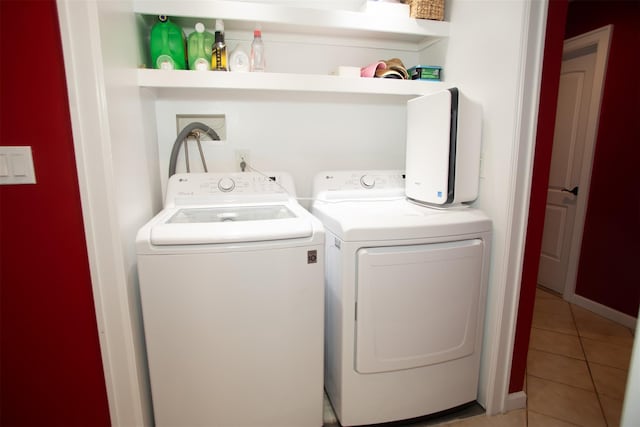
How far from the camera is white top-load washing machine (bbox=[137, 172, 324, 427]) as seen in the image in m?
1.15

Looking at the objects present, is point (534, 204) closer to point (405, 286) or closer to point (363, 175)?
point (405, 286)

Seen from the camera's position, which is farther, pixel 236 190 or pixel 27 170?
pixel 236 190

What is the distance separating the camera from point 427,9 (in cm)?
168

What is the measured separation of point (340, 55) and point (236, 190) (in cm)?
101

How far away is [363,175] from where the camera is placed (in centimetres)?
183

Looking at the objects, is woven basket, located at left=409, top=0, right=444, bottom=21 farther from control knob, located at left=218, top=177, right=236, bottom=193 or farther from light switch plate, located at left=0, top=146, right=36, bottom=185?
light switch plate, located at left=0, top=146, right=36, bottom=185

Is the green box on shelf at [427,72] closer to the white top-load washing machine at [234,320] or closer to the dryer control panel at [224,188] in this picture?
the dryer control panel at [224,188]

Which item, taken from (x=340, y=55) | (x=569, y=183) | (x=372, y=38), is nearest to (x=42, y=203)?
(x=340, y=55)

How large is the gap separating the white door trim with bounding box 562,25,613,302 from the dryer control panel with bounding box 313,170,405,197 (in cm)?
168

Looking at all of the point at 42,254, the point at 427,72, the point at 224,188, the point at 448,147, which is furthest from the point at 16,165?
the point at 427,72

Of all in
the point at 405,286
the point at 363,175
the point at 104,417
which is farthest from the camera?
the point at 363,175

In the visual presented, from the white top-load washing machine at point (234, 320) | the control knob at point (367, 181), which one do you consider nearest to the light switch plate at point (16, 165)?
the white top-load washing machine at point (234, 320)

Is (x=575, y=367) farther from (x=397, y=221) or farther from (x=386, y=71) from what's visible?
(x=386, y=71)

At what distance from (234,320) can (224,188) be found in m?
0.69
